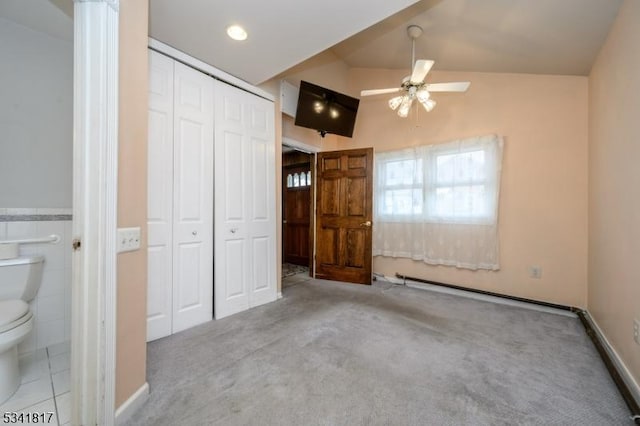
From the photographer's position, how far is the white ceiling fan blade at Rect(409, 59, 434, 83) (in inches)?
90.7

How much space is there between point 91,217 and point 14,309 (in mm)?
911

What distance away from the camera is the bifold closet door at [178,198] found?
2.14 metres

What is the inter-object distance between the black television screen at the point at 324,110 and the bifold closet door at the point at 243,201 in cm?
51

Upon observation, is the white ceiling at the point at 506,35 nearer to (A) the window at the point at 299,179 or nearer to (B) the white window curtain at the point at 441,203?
(B) the white window curtain at the point at 441,203

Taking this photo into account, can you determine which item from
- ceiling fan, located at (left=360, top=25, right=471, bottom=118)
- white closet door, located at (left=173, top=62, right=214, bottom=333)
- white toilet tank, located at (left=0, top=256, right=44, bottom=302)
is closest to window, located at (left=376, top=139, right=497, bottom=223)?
ceiling fan, located at (left=360, top=25, right=471, bottom=118)

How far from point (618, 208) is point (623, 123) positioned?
601 mm

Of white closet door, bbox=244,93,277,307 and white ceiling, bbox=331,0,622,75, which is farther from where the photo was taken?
white closet door, bbox=244,93,277,307

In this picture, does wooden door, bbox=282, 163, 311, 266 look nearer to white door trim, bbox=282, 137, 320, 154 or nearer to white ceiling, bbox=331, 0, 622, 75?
white door trim, bbox=282, 137, 320, 154

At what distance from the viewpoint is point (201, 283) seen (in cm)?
246

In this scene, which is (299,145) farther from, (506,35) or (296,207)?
(506,35)

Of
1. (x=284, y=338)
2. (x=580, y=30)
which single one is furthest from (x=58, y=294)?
(x=580, y=30)

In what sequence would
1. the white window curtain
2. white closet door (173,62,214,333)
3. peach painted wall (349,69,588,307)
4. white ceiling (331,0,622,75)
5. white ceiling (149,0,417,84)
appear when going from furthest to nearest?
the white window curtain < peach painted wall (349,69,588,307) < white closet door (173,62,214,333) < white ceiling (331,0,622,75) < white ceiling (149,0,417,84)

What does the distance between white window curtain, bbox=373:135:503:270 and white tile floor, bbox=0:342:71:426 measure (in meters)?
3.57

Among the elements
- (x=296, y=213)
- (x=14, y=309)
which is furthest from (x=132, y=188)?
(x=296, y=213)
